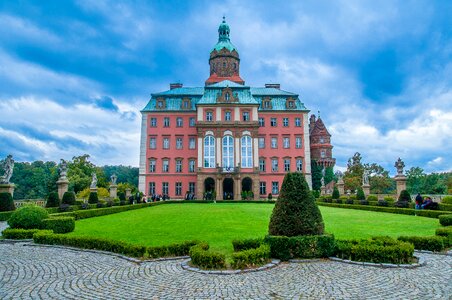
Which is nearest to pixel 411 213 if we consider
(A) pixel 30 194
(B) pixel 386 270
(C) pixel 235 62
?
(B) pixel 386 270

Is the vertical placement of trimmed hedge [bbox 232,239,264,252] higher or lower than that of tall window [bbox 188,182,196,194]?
lower

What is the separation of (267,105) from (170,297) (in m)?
45.0

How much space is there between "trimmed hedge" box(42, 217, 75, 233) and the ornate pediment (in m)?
33.2

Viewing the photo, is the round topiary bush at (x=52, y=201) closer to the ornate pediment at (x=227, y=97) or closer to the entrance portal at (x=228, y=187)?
the entrance portal at (x=228, y=187)

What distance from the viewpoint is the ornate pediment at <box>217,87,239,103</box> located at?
1775 inches

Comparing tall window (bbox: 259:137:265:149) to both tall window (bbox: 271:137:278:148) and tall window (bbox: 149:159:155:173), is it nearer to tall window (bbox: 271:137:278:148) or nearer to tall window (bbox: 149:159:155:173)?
tall window (bbox: 271:137:278:148)

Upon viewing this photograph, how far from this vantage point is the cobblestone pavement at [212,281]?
5754mm

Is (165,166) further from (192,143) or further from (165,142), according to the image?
(192,143)

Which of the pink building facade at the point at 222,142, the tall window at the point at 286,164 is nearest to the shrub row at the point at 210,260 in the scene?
the pink building facade at the point at 222,142

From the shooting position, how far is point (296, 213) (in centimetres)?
885

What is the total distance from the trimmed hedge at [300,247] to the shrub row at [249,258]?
17.2 inches

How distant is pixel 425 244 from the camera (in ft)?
31.1

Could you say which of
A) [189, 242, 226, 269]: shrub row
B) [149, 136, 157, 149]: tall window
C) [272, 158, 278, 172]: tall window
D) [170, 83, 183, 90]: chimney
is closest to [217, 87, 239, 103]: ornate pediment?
[272, 158, 278, 172]: tall window

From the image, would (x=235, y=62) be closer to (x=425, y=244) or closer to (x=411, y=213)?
(x=411, y=213)
